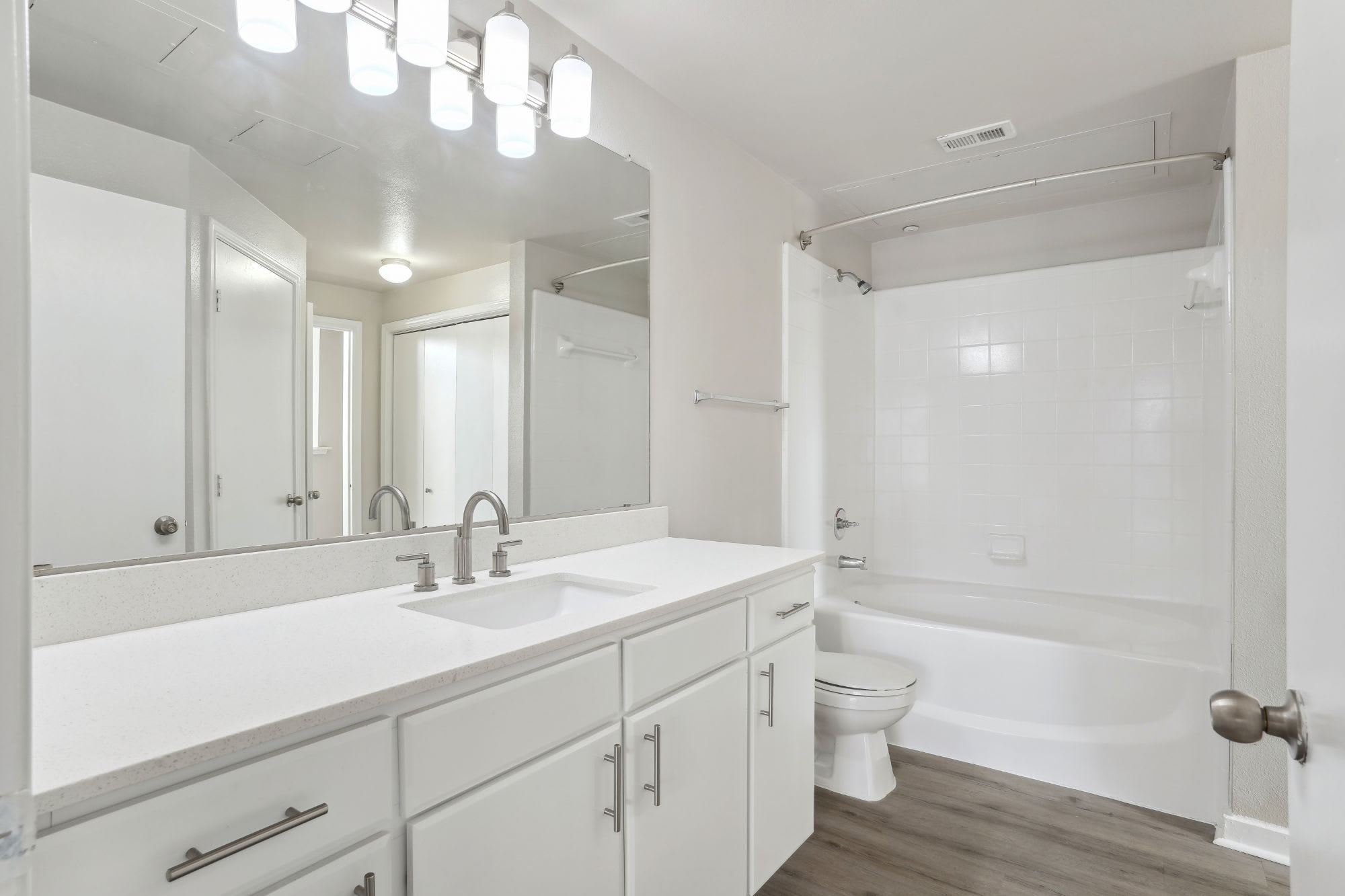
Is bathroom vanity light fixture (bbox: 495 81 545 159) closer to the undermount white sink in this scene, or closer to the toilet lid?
the undermount white sink

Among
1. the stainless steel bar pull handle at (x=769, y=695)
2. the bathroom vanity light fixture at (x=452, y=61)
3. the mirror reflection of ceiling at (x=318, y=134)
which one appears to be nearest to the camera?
the mirror reflection of ceiling at (x=318, y=134)

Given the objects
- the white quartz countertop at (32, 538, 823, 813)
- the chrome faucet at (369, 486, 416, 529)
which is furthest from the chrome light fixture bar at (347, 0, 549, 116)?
the white quartz countertop at (32, 538, 823, 813)

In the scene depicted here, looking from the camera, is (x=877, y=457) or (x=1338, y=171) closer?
(x=1338, y=171)

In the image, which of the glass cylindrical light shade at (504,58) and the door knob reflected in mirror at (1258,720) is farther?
the glass cylindrical light shade at (504,58)

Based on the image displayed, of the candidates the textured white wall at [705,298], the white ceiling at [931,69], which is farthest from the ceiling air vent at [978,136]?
the textured white wall at [705,298]

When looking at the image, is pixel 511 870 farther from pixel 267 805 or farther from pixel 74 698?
pixel 74 698

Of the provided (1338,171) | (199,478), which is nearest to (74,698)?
(199,478)

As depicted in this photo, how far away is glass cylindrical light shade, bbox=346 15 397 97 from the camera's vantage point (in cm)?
146

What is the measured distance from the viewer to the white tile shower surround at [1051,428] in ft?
10.4

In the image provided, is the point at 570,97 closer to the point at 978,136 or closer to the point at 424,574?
the point at 424,574

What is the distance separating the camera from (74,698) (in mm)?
820

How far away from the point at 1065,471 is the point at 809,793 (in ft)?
7.50

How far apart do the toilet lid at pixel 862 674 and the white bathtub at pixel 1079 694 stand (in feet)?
0.71

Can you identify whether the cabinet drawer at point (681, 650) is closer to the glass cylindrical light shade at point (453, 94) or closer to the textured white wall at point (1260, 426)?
the glass cylindrical light shade at point (453, 94)
